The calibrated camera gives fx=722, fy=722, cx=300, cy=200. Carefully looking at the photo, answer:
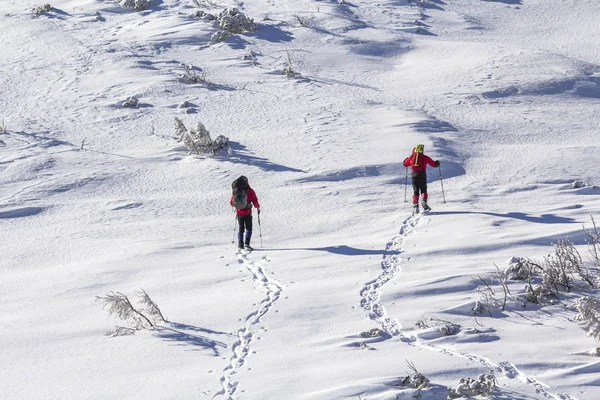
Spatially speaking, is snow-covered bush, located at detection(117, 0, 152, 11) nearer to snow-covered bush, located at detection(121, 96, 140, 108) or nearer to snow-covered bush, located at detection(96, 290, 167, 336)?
snow-covered bush, located at detection(121, 96, 140, 108)

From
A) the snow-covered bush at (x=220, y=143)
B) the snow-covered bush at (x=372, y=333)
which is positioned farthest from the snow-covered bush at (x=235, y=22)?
the snow-covered bush at (x=372, y=333)

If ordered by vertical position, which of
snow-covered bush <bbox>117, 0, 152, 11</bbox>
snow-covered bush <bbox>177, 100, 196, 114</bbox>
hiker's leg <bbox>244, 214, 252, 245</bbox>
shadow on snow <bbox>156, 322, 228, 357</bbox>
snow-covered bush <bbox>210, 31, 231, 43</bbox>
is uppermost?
snow-covered bush <bbox>117, 0, 152, 11</bbox>

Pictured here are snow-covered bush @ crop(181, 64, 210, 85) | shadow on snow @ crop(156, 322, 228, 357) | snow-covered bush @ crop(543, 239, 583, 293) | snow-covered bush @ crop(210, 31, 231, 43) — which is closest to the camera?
shadow on snow @ crop(156, 322, 228, 357)

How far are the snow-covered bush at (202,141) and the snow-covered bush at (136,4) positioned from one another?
36.9 ft

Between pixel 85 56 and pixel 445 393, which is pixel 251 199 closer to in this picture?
pixel 445 393

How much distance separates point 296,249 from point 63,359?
4.54 metres

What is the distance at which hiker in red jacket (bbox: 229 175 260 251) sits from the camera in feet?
36.6

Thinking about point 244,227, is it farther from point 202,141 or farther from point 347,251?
point 202,141

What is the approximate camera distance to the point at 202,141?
15273 millimetres

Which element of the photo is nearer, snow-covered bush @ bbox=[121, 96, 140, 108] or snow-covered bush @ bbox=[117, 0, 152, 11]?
snow-covered bush @ bbox=[121, 96, 140, 108]

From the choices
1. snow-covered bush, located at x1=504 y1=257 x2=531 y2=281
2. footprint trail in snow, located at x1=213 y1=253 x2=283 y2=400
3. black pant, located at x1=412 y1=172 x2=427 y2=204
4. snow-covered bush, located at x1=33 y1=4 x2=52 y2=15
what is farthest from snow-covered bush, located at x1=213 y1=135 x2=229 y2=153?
snow-covered bush, located at x1=33 y1=4 x2=52 y2=15

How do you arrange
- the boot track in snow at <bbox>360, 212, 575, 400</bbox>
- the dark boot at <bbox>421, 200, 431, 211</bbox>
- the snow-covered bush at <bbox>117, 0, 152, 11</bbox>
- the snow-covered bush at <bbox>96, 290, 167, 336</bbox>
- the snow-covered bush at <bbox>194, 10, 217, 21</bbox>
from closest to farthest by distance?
1. the boot track in snow at <bbox>360, 212, 575, 400</bbox>
2. the snow-covered bush at <bbox>96, 290, 167, 336</bbox>
3. the dark boot at <bbox>421, 200, 431, 211</bbox>
4. the snow-covered bush at <bbox>194, 10, 217, 21</bbox>
5. the snow-covered bush at <bbox>117, 0, 152, 11</bbox>

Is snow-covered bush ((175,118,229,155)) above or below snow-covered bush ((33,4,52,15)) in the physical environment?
below

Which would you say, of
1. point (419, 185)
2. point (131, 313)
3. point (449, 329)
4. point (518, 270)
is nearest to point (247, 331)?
point (131, 313)
